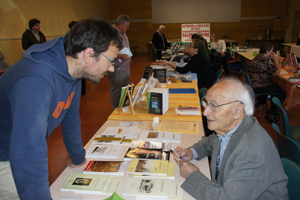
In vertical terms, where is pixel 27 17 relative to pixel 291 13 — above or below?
below

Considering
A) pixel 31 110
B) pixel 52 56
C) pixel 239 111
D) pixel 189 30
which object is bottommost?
pixel 239 111

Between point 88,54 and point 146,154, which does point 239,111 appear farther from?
point 88,54

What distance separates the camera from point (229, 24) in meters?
13.5

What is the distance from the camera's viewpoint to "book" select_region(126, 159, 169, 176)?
1.38 meters

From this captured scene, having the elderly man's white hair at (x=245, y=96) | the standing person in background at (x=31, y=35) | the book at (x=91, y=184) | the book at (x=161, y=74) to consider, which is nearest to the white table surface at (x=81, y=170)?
the book at (x=91, y=184)

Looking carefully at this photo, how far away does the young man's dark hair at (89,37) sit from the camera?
1.01 m

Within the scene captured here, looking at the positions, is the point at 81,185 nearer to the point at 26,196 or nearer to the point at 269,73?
the point at 26,196

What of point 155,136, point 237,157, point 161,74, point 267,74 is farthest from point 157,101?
point 267,74

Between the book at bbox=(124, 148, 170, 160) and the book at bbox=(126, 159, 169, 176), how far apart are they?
0.05 metres

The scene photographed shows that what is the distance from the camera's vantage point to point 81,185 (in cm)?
129

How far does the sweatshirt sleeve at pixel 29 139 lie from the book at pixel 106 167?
1.90ft

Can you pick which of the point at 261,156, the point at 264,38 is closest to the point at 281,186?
the point at 261,156

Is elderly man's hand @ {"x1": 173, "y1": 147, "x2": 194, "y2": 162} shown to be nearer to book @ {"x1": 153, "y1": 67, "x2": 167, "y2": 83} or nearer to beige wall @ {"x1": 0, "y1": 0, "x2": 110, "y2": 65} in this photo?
book @ {"x1": 153, "y1": 67, "x2": 167, "y2": 83}

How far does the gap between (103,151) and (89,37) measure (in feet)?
3.13
